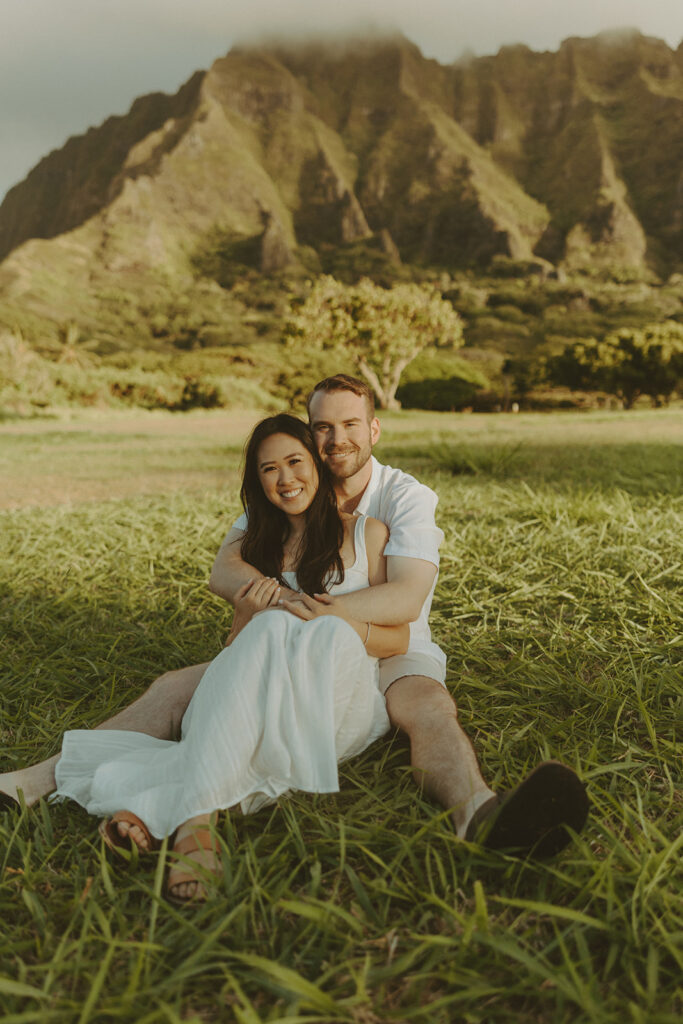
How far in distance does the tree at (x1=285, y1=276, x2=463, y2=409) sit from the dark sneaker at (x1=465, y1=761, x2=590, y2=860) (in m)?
27.0

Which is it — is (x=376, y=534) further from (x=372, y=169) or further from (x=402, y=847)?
(x=372, y=169)

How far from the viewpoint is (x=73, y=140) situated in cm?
17638

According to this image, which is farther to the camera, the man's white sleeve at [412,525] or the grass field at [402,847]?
the man's white sleeve at [412,525]

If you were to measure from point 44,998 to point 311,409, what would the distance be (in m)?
1.78

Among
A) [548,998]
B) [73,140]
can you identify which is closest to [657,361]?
[548,998]

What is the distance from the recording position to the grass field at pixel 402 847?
113cm

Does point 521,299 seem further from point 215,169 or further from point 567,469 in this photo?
point 567,469

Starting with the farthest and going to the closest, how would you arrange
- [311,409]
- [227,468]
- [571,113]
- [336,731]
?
[571,113] < [227,468] < [311,409] < [336,731]

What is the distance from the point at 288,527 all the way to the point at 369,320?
27319 mm

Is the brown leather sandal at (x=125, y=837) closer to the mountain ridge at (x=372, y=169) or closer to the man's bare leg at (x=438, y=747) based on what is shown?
the man's bare leg at (x=438, y=747)

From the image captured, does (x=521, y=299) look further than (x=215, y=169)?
No

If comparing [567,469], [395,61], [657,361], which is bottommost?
[567,469]

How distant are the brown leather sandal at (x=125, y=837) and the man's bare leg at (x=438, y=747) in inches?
27.5

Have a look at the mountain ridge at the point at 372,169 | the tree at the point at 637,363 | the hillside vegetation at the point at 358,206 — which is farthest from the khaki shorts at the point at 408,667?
the mountain ridge at the point at 372,169
